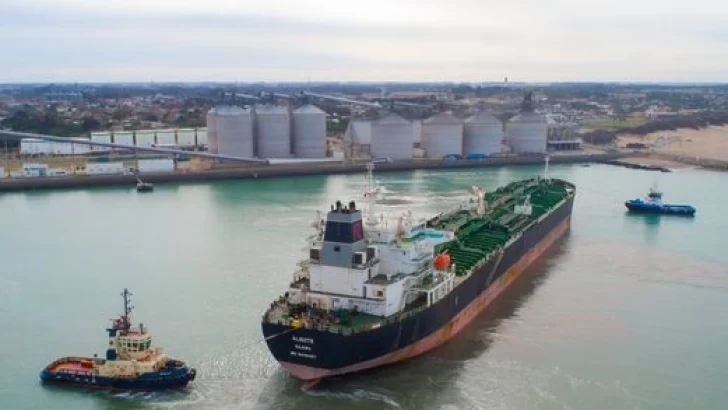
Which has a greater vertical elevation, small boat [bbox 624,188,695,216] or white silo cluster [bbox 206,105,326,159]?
white silo cluster [bbox 206,105,326,159]

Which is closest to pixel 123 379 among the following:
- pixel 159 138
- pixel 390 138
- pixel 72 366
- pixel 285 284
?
pixel 72 366

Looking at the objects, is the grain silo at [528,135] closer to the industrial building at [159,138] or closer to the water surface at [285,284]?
the water surface at [285,284]

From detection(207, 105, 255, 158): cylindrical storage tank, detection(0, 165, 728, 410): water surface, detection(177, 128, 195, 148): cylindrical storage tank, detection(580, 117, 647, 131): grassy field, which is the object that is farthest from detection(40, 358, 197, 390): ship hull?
detection(580, 117, 647, 131): grassy field

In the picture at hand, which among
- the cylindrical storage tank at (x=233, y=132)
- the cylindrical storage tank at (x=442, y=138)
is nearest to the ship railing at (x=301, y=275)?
the cylindrical storage tank at (x=233, y=132)

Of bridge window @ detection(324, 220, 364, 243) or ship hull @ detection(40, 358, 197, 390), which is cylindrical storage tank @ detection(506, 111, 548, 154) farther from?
ship hull @ detection(40, 358, 197, 390)

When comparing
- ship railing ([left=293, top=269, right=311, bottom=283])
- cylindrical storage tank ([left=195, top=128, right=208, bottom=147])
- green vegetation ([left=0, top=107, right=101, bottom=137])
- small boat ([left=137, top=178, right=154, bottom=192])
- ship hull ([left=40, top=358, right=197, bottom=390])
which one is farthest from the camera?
green vegetation ([left=0, top=107, right=101, bottom=137])
